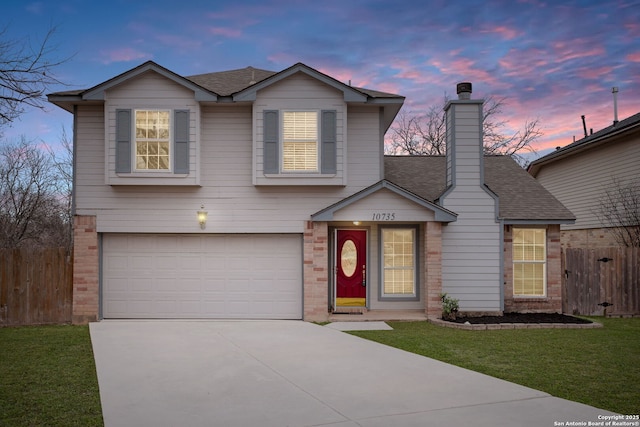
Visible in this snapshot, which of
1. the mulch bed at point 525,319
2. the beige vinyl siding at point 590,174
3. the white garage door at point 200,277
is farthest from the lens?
the beige vinyl siding at point 590,174

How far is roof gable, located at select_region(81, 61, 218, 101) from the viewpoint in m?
12.6

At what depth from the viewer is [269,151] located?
12.9 m

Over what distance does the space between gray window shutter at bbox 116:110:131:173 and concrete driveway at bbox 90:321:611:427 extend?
4393mm

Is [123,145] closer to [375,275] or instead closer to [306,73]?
[306,73]

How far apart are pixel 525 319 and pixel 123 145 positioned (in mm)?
10614

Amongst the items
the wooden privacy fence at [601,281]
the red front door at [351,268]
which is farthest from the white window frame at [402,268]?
the wooden privacy fence at [601,281]

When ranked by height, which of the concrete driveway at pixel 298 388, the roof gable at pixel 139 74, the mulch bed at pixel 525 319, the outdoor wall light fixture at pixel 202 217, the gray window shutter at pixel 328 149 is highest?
the roof gable at pixel 139 74

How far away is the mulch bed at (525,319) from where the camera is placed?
487 inches

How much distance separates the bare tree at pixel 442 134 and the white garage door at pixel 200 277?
20.8 metres

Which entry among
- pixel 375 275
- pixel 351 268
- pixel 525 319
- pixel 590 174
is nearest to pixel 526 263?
pixel 525 319

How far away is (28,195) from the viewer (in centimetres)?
2302

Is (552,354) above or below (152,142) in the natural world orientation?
below

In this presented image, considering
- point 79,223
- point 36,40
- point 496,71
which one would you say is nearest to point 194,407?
point 36,40

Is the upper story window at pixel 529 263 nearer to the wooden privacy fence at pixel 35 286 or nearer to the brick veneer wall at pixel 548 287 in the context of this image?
the brick veneer wall at pixel 548 287
